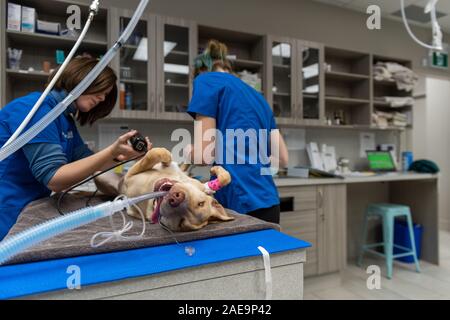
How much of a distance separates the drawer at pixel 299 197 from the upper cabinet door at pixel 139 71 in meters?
1.16

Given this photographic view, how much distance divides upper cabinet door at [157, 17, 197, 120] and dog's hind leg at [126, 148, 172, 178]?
1339mm

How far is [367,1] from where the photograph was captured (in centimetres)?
305

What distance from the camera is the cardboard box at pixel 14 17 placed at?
Result: 1.85 meters

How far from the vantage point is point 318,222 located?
228cm

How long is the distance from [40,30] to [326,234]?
2536 millimetres

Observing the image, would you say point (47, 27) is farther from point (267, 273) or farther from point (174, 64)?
point (267, 273)

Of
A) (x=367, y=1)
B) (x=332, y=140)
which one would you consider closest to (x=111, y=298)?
(x=332, y=140)

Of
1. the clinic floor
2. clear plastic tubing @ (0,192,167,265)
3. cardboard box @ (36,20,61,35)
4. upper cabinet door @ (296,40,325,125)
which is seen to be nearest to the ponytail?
clear plastic tubing @ (0,192,167,265)

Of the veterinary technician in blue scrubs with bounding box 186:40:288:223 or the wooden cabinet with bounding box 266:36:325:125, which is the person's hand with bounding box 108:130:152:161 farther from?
→ the wooden cabinet with bounding box 266:36:325:125

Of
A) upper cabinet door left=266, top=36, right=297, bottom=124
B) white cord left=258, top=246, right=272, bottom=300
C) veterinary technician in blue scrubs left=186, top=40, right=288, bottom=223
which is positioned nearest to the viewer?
white cord left=258, top=246, right=272, bottom=300

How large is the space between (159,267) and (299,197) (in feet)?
6.04

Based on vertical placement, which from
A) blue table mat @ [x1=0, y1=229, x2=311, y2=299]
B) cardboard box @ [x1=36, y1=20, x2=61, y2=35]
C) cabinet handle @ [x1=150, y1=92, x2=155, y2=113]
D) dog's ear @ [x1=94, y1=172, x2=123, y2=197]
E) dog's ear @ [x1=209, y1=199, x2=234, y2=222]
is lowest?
blue table mat @ [x1=0, y1=229, x2=311, y2=299]

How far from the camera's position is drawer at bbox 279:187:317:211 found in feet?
7.14
